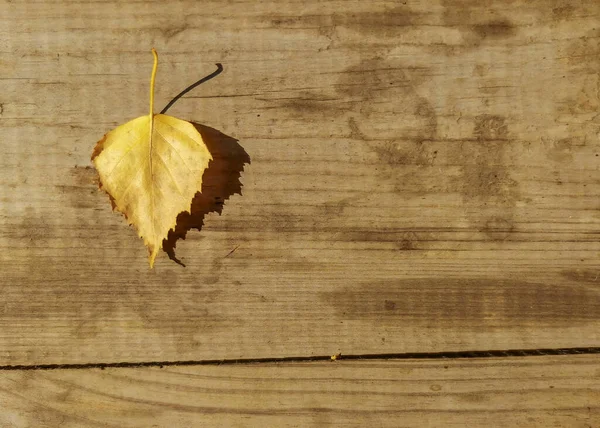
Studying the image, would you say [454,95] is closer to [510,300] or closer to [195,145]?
[510,300]

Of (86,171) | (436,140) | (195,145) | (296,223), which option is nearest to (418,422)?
(296,223)

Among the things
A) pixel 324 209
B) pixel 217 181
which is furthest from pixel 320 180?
pixel 217 181

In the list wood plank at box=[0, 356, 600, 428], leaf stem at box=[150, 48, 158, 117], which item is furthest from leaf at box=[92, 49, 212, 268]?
wood plank at box=[0, 356, 600, 428]

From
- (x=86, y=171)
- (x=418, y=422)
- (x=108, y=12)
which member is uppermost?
(x=108, y=12)

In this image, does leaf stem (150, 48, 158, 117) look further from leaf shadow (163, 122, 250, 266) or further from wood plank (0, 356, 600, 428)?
wood plank (0, 356, 600, 428)

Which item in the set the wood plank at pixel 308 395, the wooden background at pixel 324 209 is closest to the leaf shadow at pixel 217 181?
the wooden background at pixel 324 209

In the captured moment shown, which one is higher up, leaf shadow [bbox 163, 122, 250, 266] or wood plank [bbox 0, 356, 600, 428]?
leaf shadow [bbox 163, 122, 250, 266]

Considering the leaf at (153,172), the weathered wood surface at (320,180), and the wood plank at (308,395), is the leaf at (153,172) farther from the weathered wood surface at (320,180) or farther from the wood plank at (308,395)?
the wood plank at (308,395)
